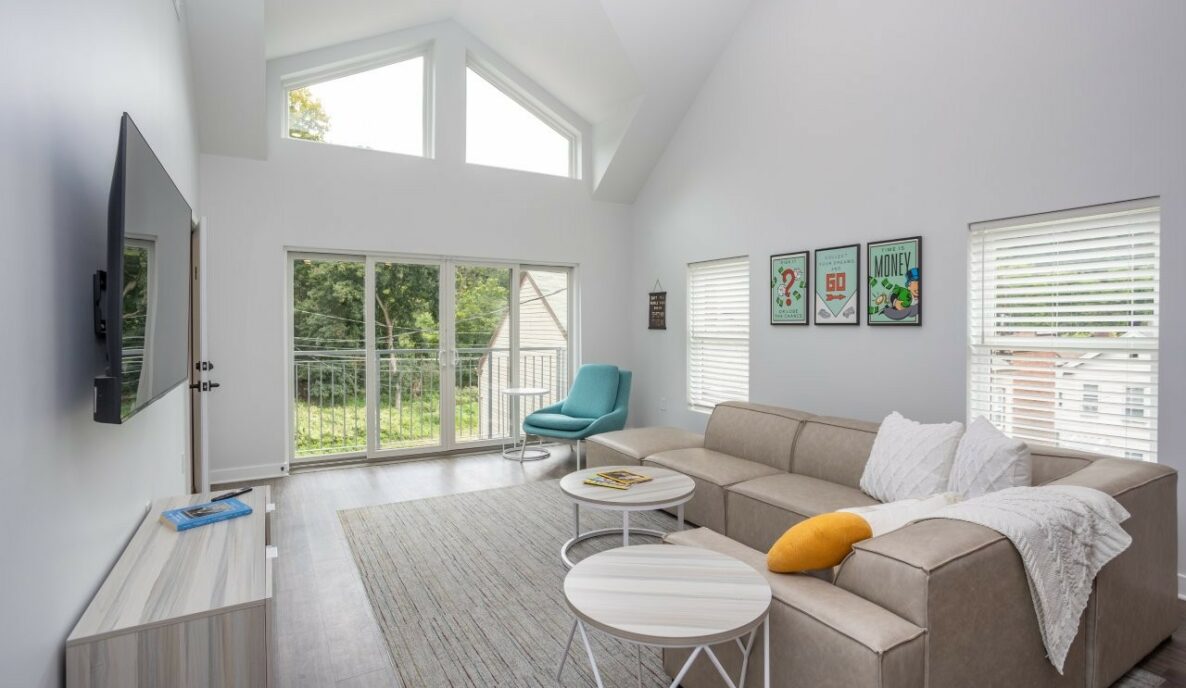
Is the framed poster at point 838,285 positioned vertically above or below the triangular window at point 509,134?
below

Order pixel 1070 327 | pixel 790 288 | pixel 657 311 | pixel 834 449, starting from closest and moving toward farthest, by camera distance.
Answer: pixel 1070 327 < pixel 834 449 < pixel 790 288 < pixel 657 311

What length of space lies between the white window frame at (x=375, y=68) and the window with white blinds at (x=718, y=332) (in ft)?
9.00

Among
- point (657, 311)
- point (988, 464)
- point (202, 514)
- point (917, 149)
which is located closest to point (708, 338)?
point (657, 311)

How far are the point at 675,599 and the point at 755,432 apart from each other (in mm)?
2296

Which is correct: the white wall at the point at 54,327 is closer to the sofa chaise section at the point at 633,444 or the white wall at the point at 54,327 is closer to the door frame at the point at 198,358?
the door frame at the point at 198,358

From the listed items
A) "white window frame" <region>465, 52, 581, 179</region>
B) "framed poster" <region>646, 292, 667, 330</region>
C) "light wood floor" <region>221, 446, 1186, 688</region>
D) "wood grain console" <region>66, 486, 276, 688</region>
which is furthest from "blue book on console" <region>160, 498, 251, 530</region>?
"framed poster" <region>646, 292, 667, 330</region>

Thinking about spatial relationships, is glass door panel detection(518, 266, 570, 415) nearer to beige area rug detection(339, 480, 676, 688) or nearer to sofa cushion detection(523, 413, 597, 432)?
sofa cushion detection(523, 413, 597, 432)

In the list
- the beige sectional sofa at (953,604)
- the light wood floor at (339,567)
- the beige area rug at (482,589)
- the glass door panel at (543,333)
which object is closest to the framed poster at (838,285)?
the beige sectional sofa at (953,604)

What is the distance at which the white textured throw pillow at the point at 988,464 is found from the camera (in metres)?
2.43

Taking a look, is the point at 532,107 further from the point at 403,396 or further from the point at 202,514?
the point at 202,514

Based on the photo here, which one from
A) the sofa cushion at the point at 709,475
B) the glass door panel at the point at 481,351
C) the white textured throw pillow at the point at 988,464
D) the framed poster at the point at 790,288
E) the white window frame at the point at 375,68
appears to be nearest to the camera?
the white textured throw pillow at the point at 988,464

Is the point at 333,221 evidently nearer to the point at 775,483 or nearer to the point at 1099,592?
the point at 775,483

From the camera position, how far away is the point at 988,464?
248 cm

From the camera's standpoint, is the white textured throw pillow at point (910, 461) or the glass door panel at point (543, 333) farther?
the glass door panel at point (543, 333)
